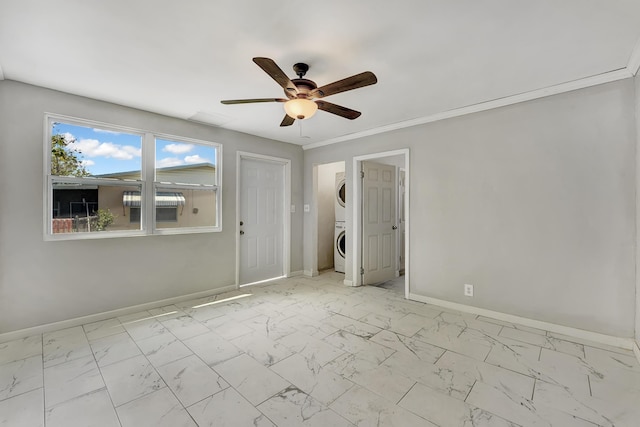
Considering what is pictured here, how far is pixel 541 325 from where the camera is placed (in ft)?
9.16

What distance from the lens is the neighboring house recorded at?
9.64 ft

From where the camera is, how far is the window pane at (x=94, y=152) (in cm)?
287

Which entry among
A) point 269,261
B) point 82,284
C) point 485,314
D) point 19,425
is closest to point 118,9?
point 19,425

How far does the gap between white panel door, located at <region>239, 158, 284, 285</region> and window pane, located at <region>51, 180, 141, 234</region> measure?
1485 millimetres

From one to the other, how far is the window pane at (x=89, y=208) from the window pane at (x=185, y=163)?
0.41 metres

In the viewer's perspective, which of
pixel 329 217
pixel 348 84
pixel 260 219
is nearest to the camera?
pixel 348 84

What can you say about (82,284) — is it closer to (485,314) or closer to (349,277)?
(349,277)

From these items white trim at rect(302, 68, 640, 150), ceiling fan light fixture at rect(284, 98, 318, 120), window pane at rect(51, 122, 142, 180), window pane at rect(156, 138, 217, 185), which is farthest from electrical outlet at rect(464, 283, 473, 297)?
window pane at rect(51, 122, 142, 180)

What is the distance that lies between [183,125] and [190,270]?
6.31ft

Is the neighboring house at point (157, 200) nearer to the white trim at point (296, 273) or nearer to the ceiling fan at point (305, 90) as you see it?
the white trim at point (296, 273)

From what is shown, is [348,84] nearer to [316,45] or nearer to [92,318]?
[316,45]

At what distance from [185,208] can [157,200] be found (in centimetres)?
36

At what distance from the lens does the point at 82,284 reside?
294 cm

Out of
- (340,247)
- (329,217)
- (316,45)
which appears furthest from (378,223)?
(316,45)
